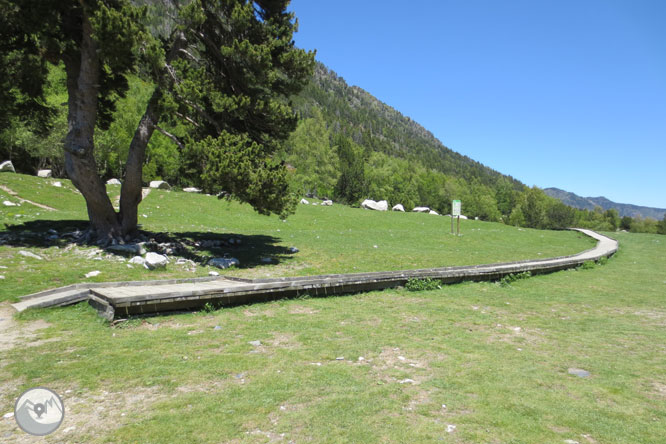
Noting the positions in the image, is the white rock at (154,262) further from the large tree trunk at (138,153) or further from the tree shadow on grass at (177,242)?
the large tree trunk at (138,153)

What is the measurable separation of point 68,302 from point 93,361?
12.4ft

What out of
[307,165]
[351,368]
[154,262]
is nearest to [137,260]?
[154,262]

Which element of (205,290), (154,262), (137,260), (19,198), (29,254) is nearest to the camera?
(205,290)

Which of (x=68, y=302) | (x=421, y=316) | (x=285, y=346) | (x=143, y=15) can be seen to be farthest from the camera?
(x=143, y=15)

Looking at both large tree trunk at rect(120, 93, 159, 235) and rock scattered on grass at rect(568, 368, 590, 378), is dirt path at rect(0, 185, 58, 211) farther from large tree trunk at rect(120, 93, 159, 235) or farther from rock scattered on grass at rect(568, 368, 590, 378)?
rock scattered on grass at rect(568, 368, 590, 378)

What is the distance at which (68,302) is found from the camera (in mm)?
8109

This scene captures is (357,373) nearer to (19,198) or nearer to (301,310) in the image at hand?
(301,310)

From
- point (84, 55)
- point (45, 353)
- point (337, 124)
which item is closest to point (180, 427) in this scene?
point (45, 353)

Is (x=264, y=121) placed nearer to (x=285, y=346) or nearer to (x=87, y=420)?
(x=285, y=346)

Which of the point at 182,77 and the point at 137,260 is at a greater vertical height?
the point at 182,77

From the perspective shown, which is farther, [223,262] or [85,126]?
[223,262]

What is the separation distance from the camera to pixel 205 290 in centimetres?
860

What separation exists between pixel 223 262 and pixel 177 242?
395cm

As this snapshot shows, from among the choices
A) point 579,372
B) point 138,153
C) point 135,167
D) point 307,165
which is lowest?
point 579,372
